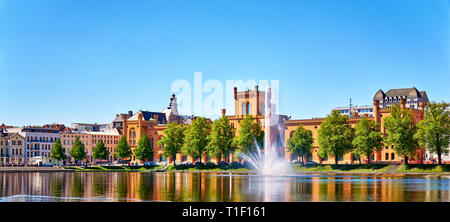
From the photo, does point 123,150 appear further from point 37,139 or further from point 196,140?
point 37,139

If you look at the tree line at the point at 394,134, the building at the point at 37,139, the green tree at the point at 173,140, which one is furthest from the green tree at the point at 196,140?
the building at the point at 37,139

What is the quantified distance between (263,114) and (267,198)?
79412 millimetres

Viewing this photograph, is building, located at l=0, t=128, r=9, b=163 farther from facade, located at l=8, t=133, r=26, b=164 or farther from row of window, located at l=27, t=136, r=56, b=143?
row of window, located at l=27, t=136, r=56, b=143

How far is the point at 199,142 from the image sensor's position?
109500 mm

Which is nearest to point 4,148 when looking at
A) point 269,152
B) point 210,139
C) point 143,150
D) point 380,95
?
point 143,150

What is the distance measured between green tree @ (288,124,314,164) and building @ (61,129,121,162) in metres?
63.0

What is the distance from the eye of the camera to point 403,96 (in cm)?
17950

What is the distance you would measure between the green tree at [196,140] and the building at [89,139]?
4721 centimetres

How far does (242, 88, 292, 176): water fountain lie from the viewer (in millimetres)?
93250

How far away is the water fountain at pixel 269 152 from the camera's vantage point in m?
93.2

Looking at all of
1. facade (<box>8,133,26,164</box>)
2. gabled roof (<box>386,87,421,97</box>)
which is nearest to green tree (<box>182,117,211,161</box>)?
facade (<box>8,133,26,164</box>)

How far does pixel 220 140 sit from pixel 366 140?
1019 inches

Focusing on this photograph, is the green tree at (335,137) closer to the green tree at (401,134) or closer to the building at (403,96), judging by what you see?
the green tree at (401,134)
